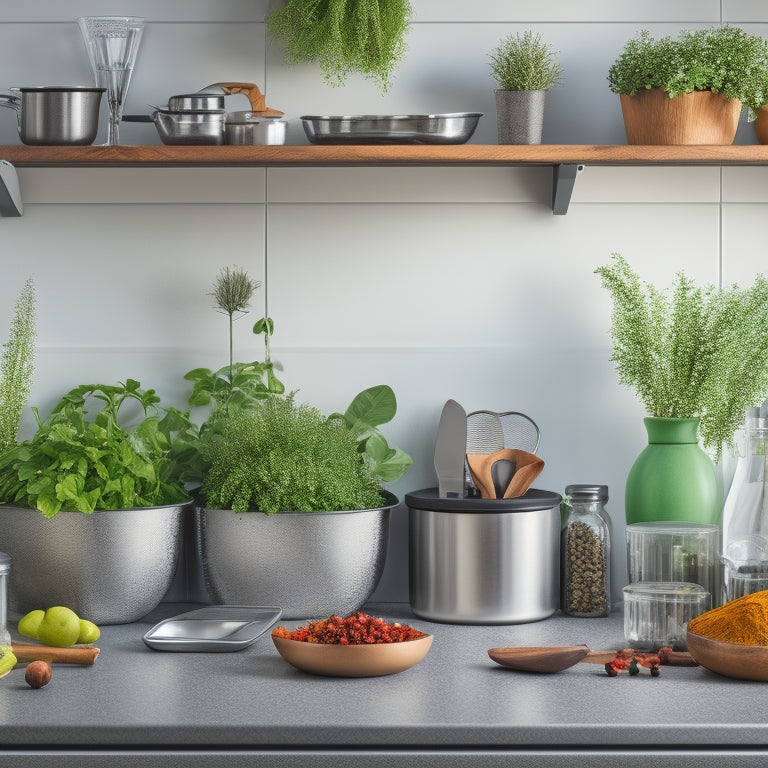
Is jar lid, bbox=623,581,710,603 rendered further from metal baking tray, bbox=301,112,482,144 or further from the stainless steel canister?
metal baking tray, bbox=301,112,482,144

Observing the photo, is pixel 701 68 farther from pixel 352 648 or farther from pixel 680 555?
pixel 352 648

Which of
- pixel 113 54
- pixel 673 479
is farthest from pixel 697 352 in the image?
pixel 113 54

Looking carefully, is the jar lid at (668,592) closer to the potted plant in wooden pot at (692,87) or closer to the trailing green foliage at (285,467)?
the trailing green foliage at (285,467)

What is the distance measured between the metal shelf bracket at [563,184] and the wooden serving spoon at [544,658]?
719 mm

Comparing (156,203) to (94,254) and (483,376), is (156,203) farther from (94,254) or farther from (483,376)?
(483,376)

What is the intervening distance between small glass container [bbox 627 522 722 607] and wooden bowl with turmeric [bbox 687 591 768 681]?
0.67ft

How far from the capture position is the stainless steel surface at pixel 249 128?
1.48 m

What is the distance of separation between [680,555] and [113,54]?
112 centimetres

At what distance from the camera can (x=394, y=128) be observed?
146 cm

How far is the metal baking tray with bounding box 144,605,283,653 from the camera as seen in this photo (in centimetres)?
124

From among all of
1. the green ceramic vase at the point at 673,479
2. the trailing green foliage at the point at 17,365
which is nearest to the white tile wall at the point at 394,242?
the trailing green foliage at the point at 17,365

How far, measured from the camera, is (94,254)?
5.36 ft

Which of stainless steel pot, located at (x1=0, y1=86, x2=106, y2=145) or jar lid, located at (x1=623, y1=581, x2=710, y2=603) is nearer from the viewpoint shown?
jar lid, located at (x1=623, y1=581, x2=710, y2=603)

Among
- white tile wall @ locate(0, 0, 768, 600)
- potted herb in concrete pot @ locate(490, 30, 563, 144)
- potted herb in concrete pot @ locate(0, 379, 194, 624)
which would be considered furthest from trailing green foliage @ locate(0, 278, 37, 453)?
potted herb in concrete pot @ locate(490, 30, 563, 144)
